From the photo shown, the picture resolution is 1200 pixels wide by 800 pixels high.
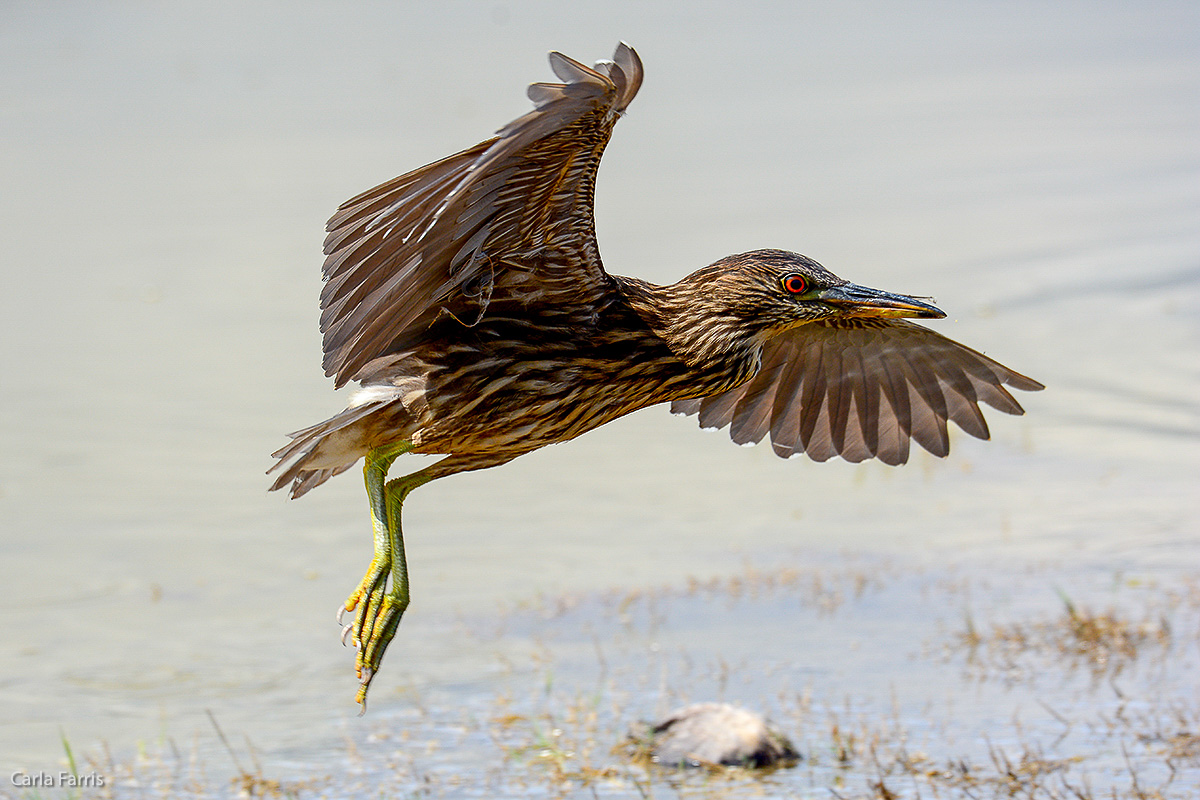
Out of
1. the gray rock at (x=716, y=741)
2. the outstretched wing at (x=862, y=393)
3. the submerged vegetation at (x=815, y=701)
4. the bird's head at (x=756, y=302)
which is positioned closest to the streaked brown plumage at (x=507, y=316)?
the bird's head at (x=756, y=302)

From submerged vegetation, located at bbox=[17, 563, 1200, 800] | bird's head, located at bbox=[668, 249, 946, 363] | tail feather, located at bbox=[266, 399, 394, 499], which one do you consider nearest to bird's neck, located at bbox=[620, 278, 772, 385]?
bird's head, located at bbox=[668, 249, 946, 363]

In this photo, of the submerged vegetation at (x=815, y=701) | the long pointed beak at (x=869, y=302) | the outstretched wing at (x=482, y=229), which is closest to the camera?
Answer: the outstretched wing at (x=482, y=229)

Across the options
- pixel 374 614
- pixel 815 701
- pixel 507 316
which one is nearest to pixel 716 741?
pixel 815 701

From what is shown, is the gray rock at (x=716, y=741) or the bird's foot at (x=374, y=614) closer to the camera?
the bird's foot at (x=374, y=614)

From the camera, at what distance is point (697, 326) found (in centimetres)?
479

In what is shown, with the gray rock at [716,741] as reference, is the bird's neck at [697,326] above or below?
above

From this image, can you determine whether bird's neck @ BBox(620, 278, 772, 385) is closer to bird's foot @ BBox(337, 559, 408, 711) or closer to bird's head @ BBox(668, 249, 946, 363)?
bird's head @ BBox(668, 249, 946, 363)

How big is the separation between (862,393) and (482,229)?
73.9 inches

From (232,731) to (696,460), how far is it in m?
3.43

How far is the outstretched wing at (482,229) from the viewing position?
3861 mm

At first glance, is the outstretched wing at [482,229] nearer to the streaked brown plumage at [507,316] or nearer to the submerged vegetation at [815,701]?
the streaked brown plumage at [507,316]

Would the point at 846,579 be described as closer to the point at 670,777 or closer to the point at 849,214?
the point at 670,777

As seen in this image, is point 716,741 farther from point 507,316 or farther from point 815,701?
point 507,316

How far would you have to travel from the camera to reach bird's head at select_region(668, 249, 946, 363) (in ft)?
15.7
